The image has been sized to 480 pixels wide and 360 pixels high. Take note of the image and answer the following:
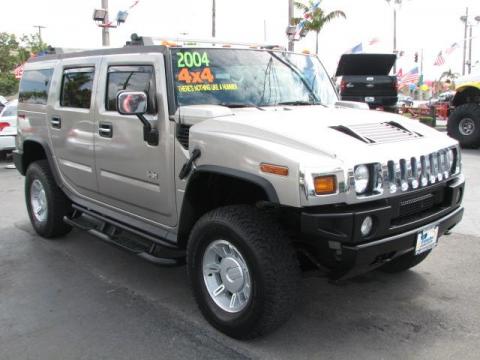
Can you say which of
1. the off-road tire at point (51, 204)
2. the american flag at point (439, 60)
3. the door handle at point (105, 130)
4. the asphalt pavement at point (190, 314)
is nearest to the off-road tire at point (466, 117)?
the asphalt pavement at point (190, 314)

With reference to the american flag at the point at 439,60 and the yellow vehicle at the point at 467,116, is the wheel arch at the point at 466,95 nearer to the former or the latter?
the yellow vehicle at the point at 467,116

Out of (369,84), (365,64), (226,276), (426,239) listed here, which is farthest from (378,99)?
(226,276)

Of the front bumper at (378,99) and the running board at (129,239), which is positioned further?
the front bumper at (378,99)

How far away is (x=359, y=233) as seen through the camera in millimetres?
2850

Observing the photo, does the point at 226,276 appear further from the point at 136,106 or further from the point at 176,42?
the point at 176,42

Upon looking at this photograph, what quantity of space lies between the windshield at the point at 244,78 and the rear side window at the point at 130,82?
0.77ft

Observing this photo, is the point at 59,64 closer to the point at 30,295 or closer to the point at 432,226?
the point at 30,295

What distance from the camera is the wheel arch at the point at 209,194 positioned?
336 centimetres

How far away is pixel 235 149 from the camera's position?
315 cm

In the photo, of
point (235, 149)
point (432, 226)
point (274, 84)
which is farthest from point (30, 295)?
point (432, 226)

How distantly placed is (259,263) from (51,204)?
316 cm

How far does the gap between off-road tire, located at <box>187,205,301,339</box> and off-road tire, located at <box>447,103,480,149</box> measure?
9.98m

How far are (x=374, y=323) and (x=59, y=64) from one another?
12.6 feet

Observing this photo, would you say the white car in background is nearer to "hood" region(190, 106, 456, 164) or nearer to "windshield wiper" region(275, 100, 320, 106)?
"windshield wiper" region(275, 100, 320, 106)
